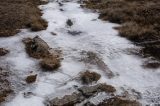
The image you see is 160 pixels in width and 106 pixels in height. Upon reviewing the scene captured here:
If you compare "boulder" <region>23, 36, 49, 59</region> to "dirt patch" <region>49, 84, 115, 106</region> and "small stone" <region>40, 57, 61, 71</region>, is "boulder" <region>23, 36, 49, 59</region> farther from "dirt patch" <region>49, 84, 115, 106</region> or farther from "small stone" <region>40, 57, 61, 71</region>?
"dirt patch" <region>49, 84, 115, 106</region>

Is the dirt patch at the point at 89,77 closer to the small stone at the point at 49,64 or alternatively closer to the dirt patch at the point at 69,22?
the small stone at the point at 49,64

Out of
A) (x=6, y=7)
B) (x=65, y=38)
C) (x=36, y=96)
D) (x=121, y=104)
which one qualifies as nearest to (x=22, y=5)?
(x=6, y=7)

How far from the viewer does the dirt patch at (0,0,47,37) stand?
2427 cm

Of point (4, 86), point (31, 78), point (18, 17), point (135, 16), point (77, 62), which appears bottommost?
point (4, 86)

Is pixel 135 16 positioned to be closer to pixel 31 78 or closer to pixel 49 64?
pixel 49 64

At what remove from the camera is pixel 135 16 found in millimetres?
25172

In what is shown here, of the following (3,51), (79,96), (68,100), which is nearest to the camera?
(68,100)

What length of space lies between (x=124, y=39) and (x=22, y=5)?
13436 mm

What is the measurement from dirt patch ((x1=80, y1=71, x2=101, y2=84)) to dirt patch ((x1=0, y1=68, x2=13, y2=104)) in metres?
3.72

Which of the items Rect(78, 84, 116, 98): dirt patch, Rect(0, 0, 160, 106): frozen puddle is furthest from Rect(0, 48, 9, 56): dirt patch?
Rect(78, 84, 116, 98): dirt patch

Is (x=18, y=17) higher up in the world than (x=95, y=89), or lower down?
higher up

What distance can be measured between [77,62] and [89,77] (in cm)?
225

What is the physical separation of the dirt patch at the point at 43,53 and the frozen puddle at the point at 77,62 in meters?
0.38

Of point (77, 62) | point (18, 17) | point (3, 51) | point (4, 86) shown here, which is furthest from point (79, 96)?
point (18, 17)
